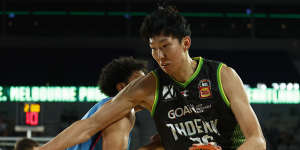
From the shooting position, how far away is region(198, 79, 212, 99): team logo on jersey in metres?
2.68

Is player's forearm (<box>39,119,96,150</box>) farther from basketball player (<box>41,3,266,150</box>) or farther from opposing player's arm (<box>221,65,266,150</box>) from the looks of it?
opposing player's arm (<box>221,65,266,150</box>)

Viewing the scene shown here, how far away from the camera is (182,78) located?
278cm

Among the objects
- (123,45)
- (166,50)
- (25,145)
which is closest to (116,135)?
(166,50)

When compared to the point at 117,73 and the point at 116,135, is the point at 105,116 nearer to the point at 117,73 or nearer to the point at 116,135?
the point at 116,135

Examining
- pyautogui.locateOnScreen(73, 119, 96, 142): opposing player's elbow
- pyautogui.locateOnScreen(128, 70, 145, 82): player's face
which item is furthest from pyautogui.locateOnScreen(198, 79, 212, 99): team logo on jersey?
pyautogui.locateOnScreen(128, 70, 145, 82): player's face

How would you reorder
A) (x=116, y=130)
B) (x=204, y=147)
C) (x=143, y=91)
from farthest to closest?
(x=116, y=130) < (x=143, y=91) < (x=204, y=147)

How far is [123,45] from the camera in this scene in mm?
18969

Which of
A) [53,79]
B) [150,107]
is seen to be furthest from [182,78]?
[53,79]

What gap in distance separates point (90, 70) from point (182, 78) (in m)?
14.6

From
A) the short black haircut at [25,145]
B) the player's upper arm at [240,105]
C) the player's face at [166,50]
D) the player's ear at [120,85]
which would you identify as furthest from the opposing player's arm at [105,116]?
the short black haircut at [25,145]

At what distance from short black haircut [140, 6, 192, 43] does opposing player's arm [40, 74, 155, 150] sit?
1.07 ft

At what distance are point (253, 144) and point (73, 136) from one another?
3.57 feet

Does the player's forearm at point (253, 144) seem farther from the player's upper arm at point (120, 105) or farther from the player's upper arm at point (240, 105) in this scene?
the player's upper arm at point (120, 105)

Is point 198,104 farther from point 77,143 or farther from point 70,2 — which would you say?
point 70,2
